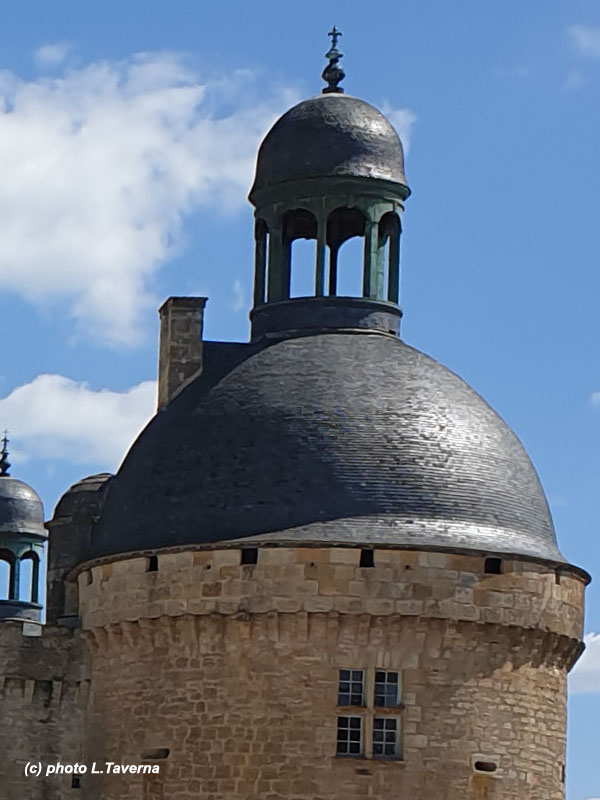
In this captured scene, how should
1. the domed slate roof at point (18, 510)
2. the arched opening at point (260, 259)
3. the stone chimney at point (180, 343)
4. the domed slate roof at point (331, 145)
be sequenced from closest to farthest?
1. the stone chimney at point (180, 343)
2. the domed slate roof at point (331, 145)
3. the arched opening at point (260, 259)
4. the domed slate roof at point (18, 510)

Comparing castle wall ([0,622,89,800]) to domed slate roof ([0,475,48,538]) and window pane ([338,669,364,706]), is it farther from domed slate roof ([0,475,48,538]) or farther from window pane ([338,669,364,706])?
domed slate roof ([0,475,48,538])

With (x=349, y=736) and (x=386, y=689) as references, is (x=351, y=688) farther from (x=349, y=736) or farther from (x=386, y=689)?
(x=349, y=736)

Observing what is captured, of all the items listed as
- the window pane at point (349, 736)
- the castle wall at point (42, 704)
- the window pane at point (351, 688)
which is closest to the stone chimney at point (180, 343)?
the castle wall at point (42, 704)

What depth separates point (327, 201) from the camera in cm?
4450

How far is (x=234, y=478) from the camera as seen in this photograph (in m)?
40.9

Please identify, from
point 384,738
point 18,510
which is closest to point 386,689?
point 384,738

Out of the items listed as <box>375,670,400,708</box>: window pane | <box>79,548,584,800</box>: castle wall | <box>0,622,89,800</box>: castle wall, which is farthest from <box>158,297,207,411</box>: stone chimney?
<box>375,670,400,708</box>: window pane

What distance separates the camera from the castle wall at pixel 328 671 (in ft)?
129

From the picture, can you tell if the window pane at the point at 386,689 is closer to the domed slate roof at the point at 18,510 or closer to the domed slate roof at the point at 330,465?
the domed slate roof at the point at 330,465

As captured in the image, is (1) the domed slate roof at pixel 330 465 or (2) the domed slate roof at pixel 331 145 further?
(2) the domed slate roof at pixel 331 145

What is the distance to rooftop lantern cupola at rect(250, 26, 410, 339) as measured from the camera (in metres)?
44.3

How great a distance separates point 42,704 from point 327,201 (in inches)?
398

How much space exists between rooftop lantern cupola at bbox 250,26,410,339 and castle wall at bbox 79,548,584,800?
592 centimetres

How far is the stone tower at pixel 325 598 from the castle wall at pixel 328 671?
35 millimetres
